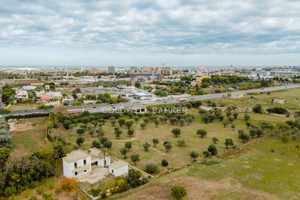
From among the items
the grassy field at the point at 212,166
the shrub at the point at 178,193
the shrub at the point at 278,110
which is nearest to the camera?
the shrub at the point at 178,193

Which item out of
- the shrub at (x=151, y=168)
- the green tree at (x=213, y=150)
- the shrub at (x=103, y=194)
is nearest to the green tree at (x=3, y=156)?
the shrub at (x=103, y=194)

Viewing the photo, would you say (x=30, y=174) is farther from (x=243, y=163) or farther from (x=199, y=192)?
(x=243, y=163)

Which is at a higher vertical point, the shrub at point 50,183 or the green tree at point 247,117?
the green tree at point 247,117

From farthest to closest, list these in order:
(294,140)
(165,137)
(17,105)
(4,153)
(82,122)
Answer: (17,105)
(82,122)
(165,137)
(294,140)
(4,153)

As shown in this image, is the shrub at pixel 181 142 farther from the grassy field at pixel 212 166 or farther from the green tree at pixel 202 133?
the green tree at pixel 202 133

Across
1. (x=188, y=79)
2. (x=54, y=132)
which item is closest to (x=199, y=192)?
(x=54, y=132)

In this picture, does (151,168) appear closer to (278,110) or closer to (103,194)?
(103,194)

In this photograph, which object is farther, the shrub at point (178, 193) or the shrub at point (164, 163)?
the shrub at point (164, 163)

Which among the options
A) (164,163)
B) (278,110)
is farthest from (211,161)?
(278,110)
